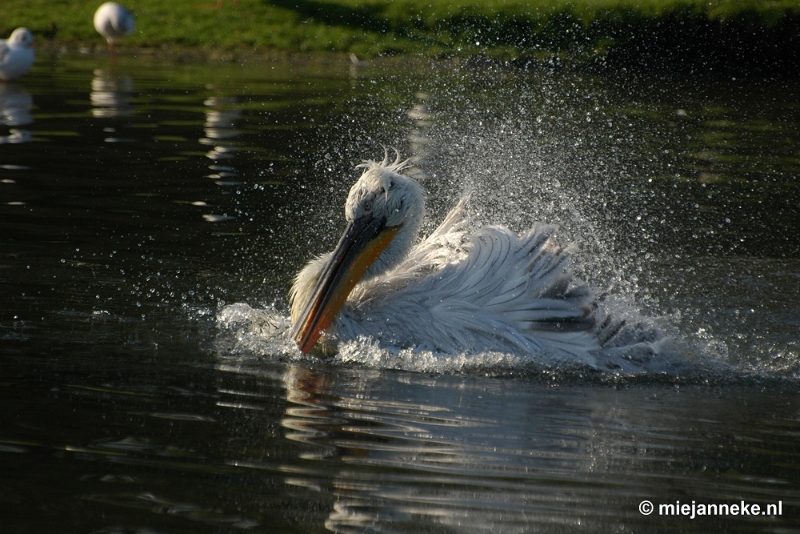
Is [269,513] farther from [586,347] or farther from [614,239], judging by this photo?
[614,239]

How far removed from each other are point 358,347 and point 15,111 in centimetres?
960

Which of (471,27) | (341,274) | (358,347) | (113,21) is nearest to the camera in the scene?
(358,347)

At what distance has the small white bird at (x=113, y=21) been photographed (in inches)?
766

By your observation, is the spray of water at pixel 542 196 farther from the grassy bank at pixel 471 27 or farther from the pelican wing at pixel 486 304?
the grassy bank at pixel 471 27

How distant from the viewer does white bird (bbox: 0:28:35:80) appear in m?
15.7

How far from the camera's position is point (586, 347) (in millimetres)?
5398

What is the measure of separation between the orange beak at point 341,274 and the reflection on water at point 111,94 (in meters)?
8.43

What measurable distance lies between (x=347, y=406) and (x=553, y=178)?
5.92 meters

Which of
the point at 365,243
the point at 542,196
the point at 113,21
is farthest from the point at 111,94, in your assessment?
the point at 365,243

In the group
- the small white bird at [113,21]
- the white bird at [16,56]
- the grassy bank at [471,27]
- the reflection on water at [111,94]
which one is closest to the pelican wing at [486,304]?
the reflection on water at [111,94]

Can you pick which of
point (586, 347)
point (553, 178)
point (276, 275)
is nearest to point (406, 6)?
point (553, 178)

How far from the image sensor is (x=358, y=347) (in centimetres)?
528

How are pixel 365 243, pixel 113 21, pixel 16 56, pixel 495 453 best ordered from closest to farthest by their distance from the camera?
pixel 495 453
pixel 365 243
pixel 16 56
pixel 113 21

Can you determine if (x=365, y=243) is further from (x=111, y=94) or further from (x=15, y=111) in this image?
(x=111, y=94)
